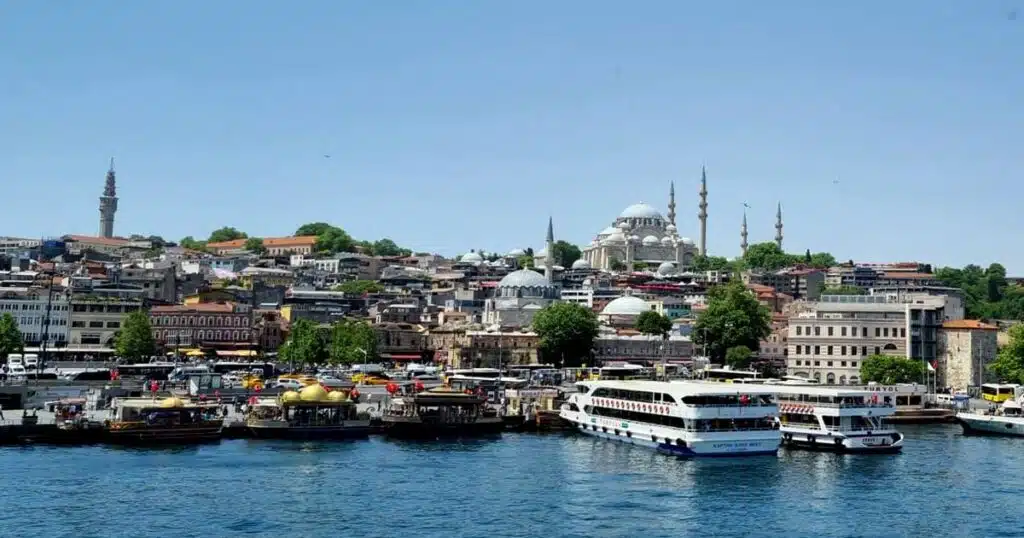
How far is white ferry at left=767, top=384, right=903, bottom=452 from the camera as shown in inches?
1576

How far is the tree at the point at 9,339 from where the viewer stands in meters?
70.0

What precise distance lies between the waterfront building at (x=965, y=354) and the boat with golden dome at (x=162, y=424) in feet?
139

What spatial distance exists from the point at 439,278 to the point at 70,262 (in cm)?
3528

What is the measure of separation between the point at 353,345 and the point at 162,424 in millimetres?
37521

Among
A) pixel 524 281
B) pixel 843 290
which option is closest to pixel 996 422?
pixel 524 281

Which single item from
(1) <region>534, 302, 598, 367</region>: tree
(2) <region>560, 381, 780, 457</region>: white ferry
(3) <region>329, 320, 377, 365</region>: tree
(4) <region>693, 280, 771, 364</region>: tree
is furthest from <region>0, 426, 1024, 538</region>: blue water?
(1) <region>534, 302, 598, 367</region>: tree

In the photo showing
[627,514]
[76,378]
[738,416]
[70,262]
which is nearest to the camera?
[627,514]

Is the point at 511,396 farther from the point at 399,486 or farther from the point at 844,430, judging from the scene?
the point at 399,486

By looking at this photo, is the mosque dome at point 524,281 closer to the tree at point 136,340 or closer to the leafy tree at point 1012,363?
the tree at point 136,340

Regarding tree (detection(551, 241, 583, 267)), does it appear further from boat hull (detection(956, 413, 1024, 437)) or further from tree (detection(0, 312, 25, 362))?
boat hull (detection(956, 413, 1024, 437))

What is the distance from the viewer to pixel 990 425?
1838 inches

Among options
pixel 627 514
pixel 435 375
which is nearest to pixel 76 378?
pixel 435 375

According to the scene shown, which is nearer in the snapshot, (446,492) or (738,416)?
(446,492)

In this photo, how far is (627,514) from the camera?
92.6 ft
